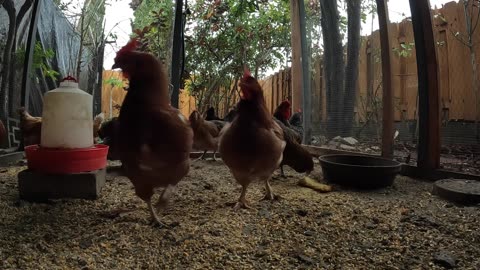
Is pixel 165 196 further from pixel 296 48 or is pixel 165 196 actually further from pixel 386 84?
pixel 296 48

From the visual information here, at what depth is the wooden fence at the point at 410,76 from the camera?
3.20 metres

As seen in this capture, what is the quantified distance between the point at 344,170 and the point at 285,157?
47cm

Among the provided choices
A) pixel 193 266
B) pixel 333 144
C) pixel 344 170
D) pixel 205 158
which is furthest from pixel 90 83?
pixel 193 266

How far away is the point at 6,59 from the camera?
2.98m

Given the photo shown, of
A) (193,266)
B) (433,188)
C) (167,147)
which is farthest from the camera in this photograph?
(433,188)

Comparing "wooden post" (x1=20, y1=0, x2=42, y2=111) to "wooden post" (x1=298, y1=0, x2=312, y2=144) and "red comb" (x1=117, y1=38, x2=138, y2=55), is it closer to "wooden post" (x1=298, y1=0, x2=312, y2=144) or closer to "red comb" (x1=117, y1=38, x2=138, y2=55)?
"red comb" (x1=117, y1=38, x2=138, y2=55)

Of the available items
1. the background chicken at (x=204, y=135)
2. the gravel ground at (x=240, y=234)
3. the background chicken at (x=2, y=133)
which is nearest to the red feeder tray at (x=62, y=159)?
the gravel ground at (x=240, y=234)

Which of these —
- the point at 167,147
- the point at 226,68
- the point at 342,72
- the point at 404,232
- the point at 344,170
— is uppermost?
the point at 226,68

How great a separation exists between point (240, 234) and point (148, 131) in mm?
584

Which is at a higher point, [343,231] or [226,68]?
[226,68]

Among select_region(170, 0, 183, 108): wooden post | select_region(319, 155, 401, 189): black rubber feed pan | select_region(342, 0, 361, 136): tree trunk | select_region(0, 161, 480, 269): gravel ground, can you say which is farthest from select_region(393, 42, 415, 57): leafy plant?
select_region(170, 0, 183, 108): wooden post

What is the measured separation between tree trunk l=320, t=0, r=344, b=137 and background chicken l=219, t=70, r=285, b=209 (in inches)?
68.9

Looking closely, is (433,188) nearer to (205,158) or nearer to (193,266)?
(193,266)

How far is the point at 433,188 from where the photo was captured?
2.19 meters
